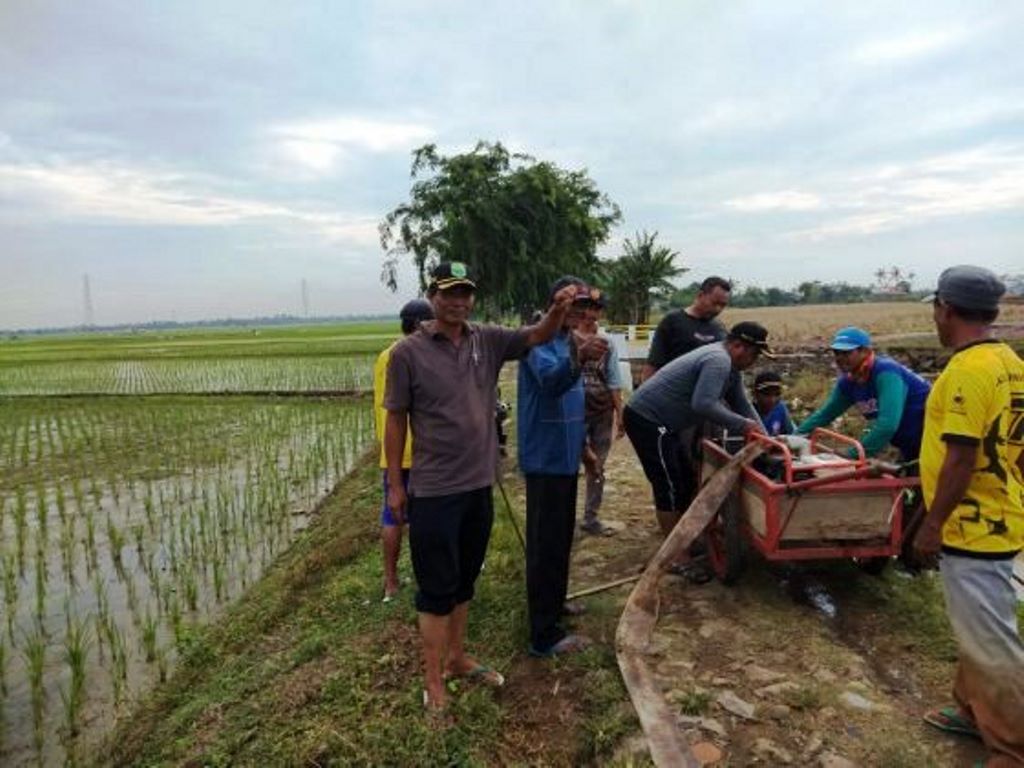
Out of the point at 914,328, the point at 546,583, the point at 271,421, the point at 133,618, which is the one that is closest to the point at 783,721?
the point at 546,583

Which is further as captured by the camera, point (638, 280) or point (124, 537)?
point (638, 280)

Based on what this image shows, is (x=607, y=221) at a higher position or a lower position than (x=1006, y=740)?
higher

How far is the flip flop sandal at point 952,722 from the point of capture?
2.72 m

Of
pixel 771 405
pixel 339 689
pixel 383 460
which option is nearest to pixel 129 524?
pixel 383 460

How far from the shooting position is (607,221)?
78.1 ft

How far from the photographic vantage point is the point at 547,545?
3408 millimetres

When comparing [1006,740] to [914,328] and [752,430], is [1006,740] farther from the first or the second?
[914,328]

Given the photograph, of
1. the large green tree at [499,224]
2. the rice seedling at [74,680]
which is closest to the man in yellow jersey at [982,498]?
the rice seedling at [74,680]

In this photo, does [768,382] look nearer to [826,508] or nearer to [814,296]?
[826,508]

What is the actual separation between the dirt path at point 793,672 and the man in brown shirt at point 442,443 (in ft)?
3.27

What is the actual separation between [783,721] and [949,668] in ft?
3.21

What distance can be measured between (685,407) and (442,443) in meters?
1.83

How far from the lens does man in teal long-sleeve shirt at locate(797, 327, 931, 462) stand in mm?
3828

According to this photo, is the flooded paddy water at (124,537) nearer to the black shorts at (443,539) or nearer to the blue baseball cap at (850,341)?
the black shorts at (443,539)
